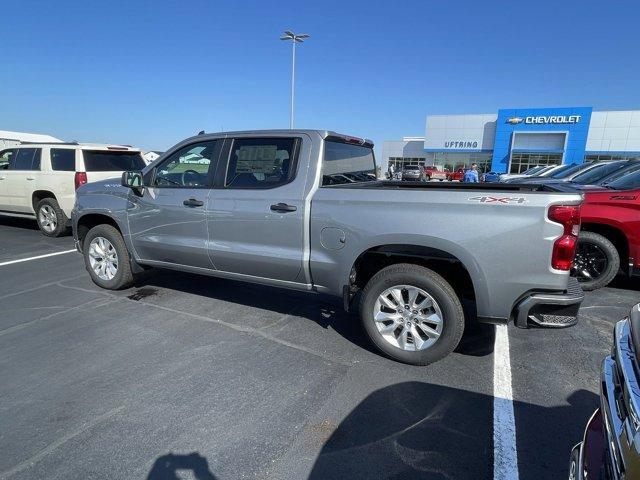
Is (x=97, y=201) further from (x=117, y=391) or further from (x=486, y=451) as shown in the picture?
(x=486, y=451)

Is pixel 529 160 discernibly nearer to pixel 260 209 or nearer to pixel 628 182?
pixel 628 182

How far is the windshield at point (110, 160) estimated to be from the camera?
7.94m

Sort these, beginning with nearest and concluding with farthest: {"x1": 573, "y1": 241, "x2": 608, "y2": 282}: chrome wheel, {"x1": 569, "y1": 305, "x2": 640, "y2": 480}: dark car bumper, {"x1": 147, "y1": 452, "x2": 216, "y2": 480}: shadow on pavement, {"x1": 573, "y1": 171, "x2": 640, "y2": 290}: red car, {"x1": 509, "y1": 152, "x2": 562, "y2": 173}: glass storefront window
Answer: {"x1": 569, "y1": 305, "x2": 640, "y2": 480}: dark car bumper
{"x1": 147, "y1": 452, "x2": 216, "y2": 480}: shadow on pavement
{"x1": 573, "y1": 171, "x2": 640, "y2": 290}: red car
{"x1": 573, "y1": 241, "x2": 608, "y2": 282}: chrome wheel
{"x1": 509, "y1": 152, "x2": 562, "y2": 173}: glass storefront window

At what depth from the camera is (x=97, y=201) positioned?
4.91 meters

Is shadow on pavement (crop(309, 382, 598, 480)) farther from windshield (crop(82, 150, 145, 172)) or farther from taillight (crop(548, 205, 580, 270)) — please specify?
windshield (crop(82, 150, 145, 172))

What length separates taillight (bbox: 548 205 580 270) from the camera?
2.71m

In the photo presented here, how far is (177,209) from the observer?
14.0ft

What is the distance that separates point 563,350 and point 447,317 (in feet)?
4.55

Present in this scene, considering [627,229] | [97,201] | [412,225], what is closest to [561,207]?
[412,225]

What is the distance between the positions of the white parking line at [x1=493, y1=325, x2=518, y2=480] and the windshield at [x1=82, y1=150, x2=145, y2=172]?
7.97 m

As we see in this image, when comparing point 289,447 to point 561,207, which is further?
point 561,207

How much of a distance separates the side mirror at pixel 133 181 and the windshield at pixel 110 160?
4278 millimetres

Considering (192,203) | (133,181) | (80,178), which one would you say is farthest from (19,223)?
(192,203)

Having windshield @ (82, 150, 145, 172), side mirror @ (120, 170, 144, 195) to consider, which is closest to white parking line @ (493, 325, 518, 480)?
side mirror @ (120, 170, 144, 195)
